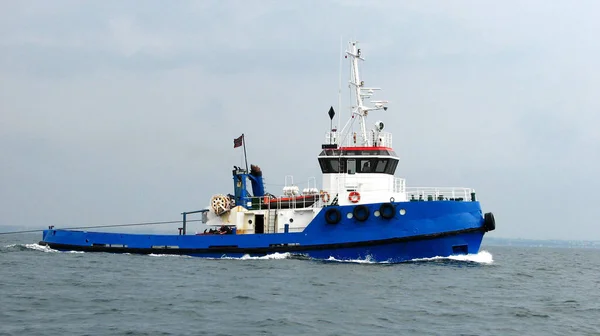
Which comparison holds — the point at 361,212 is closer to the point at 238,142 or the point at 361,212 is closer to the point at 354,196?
the point at 354,196

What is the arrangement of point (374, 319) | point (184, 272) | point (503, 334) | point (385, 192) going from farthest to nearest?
point (385, 192) < point (184, 272) < point (374, 319) < point (503, 334)

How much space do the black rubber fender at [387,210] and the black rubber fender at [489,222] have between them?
3.18 metres

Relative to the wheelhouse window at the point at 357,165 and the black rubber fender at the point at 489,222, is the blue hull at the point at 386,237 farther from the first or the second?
the wheelhouse window at the point at 357,165

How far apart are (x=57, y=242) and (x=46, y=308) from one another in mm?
14047

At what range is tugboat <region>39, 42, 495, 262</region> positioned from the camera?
904 inches

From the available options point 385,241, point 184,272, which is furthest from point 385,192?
point 184,272

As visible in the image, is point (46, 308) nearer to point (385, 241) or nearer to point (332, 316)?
point (332, 316)

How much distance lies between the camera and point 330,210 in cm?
2347

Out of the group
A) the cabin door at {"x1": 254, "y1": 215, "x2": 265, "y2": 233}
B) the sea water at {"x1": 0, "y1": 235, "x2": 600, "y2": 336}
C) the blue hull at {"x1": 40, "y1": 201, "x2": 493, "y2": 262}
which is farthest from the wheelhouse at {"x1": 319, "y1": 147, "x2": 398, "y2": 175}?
the sea water at {"x1": 0, "y1": 235, "x2": 600, "y2": 336}

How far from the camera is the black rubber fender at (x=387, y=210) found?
22.9 m

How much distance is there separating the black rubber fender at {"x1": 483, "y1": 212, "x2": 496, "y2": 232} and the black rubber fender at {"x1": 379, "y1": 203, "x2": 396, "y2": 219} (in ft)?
10.4

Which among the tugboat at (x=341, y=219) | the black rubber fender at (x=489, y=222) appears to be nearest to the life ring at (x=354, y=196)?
the tugboat at (x=341, y=219)

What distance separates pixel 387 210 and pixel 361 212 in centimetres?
86

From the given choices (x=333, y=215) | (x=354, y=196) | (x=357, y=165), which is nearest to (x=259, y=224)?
(x=333, y=215)
